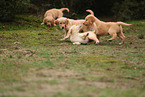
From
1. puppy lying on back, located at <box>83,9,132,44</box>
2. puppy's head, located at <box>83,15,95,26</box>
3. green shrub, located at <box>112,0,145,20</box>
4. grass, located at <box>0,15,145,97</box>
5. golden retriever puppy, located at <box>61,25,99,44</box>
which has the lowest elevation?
grass, located at <box>0,15,145,97</box>

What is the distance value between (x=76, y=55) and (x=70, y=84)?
315cm

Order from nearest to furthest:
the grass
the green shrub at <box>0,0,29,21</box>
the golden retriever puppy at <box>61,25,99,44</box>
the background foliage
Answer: the grass < the golden retriever puppy at <box>61,25,99,44</box> < the green shrub at <box>0,0,29,21</box> < the background foliage

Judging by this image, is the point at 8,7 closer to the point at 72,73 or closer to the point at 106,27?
the point at 106,27

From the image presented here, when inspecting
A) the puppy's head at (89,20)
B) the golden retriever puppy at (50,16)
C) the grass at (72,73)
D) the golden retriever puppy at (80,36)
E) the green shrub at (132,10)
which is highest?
the green shrub at (132,10)

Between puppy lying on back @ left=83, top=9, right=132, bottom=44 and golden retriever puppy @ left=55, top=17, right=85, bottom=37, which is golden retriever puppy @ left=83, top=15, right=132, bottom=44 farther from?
golden retriever puppy @ left=55, top=17, right=85, bottom=37

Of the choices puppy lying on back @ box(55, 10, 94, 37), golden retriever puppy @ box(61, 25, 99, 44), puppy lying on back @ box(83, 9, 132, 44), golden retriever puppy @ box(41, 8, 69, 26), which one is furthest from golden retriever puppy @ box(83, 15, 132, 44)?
golden retriever puppy @ box(41, 8, 69, 26)

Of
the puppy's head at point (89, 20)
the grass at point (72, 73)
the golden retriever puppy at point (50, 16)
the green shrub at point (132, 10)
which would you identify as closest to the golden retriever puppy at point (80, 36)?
the puppy's head at point (89, 20)

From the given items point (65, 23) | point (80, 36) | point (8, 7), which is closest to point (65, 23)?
point (65, 23)

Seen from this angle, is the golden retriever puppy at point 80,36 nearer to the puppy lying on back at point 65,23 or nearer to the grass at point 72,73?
the puppy lying on back at point 65,23

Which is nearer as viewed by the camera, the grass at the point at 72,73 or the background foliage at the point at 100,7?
the grass at the point at 72,73

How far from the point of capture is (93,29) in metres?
9.84

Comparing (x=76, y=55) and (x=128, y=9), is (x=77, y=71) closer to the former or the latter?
(x=76, y=55)

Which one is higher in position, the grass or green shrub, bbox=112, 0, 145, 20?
green shrub, bbox=112, 0, 145, 20

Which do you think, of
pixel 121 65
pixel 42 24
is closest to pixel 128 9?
pixel 42 24
